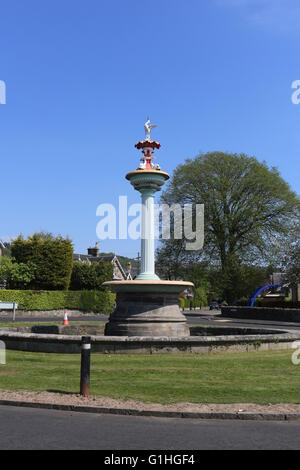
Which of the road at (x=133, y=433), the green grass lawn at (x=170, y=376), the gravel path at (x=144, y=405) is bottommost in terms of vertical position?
the road at (x=133, y=433)

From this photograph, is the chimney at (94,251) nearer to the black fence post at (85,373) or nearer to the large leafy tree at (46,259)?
the large leafy tree at (46,259)

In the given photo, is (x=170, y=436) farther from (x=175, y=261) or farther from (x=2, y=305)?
(x=175, y=261)

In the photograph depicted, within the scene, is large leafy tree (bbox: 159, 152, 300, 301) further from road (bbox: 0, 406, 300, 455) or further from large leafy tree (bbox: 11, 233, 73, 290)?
road (bbox: 0, 406, 300, 455)

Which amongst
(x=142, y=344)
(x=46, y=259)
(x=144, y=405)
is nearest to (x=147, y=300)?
(x=142, y=344)

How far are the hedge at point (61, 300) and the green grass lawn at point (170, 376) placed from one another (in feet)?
107

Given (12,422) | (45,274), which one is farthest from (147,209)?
(45,274)

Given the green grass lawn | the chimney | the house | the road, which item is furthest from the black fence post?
the chimney

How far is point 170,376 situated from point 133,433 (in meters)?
3.93

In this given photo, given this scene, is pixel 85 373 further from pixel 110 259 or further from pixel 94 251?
pixel 94 251

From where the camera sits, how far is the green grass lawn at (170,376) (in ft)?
27.9

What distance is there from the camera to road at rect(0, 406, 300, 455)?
5.81 m

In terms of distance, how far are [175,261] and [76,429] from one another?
44.9 metres

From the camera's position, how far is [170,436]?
6219 millimetres

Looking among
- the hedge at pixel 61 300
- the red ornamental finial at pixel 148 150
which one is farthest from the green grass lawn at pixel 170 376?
the hedge at pixel 61 300
